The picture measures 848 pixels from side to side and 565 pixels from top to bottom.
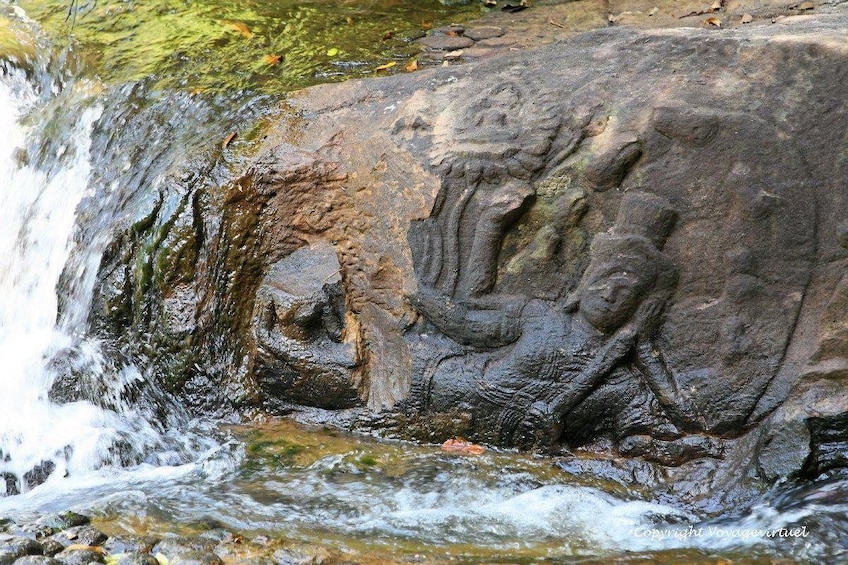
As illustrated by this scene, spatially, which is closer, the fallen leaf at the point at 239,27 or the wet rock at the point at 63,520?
the wet rock at the point at 63,520

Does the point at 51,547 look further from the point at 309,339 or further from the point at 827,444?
the point at 827,444

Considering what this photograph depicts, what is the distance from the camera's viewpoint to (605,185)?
358 cm

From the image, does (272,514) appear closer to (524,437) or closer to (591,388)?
(524,437)

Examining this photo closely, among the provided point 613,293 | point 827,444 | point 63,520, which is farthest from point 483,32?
point 63,520

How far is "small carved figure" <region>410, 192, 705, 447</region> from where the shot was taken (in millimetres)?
3535

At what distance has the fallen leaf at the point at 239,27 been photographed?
5.75 m

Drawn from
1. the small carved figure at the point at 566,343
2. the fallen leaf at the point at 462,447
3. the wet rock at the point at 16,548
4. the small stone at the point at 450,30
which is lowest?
the fallen leaf at the point at 462,447


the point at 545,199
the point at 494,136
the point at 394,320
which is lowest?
the point at 394,320

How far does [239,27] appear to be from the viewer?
19.1 feet

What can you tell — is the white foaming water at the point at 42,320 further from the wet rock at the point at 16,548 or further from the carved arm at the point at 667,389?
the carved arm at the point at 667,389

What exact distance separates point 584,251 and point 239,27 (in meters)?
3.21

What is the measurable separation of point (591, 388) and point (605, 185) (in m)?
0.81

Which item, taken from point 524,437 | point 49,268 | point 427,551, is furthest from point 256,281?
point 427,551

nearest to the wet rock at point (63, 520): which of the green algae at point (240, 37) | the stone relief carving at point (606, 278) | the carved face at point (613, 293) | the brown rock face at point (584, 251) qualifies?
the brown rock face at point (584, 251)
